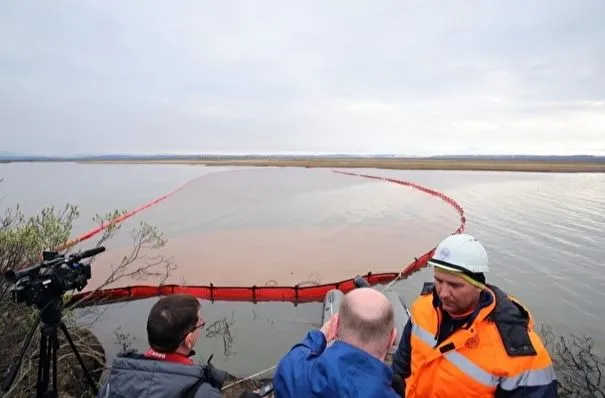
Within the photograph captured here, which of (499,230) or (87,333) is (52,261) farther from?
(499,230)

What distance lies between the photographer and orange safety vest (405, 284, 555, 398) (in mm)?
1912

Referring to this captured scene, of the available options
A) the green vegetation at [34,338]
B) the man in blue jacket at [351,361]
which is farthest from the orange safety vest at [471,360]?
the green vegetation at [34,338]

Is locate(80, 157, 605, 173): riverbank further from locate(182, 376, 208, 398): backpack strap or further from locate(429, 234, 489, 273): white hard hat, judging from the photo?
locate(182, 376, 208, 398): backpack strap

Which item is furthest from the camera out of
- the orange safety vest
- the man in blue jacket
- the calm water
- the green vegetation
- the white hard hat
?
the calm water

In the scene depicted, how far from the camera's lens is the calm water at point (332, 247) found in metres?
7.49

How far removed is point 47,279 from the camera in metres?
2.35

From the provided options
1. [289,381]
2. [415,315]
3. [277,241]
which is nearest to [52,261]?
[289,381]

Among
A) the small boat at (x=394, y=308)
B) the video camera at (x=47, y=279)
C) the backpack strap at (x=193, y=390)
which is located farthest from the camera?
the small boat at (x=394, y=308)

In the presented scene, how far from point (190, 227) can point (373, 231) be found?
794 centimetres

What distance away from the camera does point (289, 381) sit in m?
1.45

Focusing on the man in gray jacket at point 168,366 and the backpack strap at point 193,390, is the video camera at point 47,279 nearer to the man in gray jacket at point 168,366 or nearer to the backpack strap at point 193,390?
the man in gray jacket at point 168,366

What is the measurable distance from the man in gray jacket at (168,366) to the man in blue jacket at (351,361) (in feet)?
1.16

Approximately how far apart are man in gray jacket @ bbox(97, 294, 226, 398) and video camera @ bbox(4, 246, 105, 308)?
962 mm

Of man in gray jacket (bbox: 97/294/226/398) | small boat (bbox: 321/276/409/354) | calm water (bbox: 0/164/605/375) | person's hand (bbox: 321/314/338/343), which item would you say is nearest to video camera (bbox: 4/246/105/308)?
man in gray jacket (bbox: 97/294/226/398)
